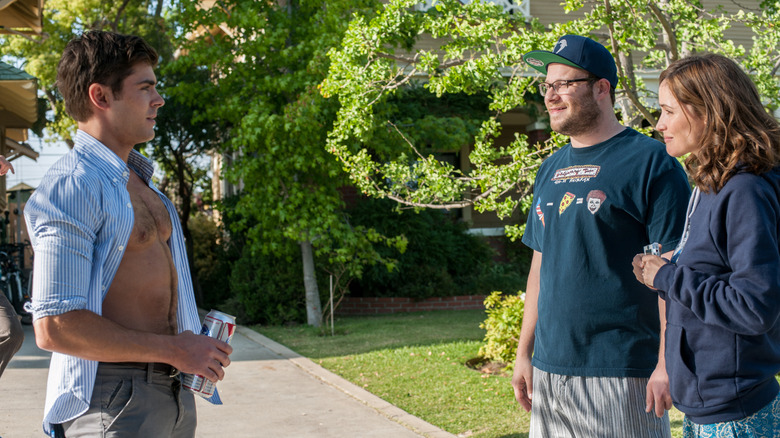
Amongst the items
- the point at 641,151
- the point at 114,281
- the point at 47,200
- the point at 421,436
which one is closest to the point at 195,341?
the point at 114,281

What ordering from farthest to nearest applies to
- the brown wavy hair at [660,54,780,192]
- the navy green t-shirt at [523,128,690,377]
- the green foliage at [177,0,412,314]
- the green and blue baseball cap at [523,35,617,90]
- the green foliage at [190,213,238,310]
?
the green foliage at [190,213,238,310] < the green foliage at [177,0,412,314] < the green and blue baseball cap at [523,35,617,90] < the navy green t-shirt at [523,128,690,377] < the brown wavy hair at [660,54,780,192]

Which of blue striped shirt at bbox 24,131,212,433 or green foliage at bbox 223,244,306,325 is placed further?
green foliage at bbox 223,244,306,325

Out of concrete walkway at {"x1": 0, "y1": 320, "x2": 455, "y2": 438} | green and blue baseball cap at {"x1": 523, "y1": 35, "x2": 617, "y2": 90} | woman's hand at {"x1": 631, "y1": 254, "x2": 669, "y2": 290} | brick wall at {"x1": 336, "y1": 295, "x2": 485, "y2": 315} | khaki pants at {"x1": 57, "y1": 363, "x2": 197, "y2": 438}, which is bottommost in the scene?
brick wall at {"x1": 336, "y1": 295, "x2": 485, "y2": 315}

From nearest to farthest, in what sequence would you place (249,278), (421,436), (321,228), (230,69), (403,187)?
1. (421,436)
2. (403,187)
3. (321,228)
4. (230,69)
5. (249,278)

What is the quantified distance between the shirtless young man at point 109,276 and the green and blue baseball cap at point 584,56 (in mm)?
1645

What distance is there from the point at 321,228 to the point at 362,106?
3476 mm

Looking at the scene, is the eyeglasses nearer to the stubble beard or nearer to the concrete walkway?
the stubble beard

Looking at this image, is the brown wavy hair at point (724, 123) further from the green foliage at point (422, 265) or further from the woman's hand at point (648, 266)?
the green foliage at point (422, 265)

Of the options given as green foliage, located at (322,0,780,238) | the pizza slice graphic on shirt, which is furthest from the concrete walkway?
the pizza slice graphic on shirt

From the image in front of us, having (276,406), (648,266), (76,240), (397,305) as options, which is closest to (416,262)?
(397,305)

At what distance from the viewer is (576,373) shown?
2869 mm

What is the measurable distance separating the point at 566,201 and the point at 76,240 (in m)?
1.82

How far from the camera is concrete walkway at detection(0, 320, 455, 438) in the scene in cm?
587

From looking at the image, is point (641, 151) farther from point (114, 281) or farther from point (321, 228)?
point (321, 228)
